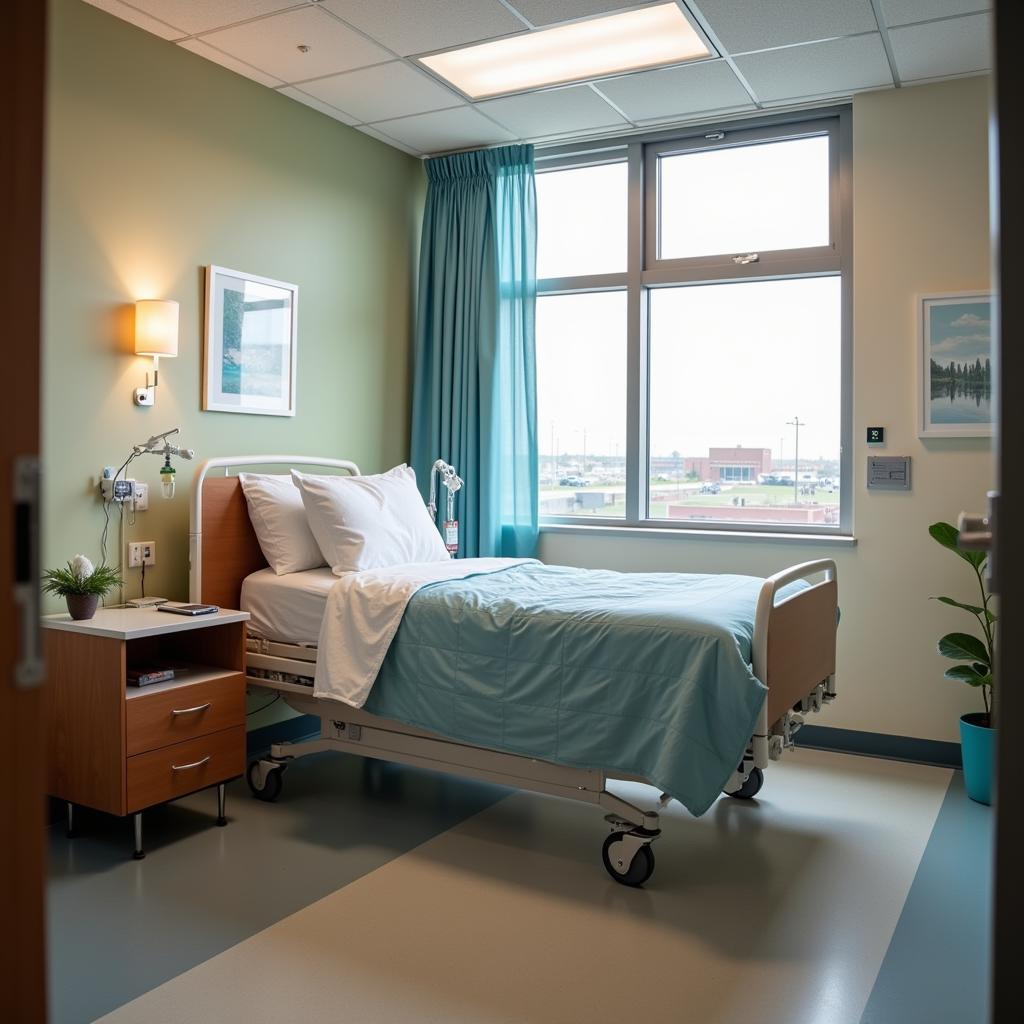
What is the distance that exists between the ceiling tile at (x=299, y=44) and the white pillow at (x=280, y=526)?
5.61 feet

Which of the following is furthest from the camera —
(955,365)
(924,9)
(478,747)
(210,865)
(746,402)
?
(746,402)

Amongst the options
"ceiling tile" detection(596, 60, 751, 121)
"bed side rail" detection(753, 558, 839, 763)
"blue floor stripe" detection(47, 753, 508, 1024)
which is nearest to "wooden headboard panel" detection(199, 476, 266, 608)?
"blue floor stripe" detection(47, 753, 508, 1024)

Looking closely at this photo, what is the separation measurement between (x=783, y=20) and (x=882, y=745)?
9.84ft

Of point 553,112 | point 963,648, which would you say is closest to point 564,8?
point 553,112

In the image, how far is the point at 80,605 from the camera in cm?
307

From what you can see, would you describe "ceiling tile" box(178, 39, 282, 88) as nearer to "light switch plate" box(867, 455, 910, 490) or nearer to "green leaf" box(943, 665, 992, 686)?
"light switch plate" box(867, 455, 910, 490)

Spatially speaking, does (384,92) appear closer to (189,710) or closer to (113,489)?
(113,489)

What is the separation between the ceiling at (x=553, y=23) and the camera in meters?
3.37

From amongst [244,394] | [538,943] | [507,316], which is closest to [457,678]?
[538,943]

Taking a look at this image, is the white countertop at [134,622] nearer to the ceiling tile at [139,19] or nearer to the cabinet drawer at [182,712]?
the cabinet drawer at [182,712]

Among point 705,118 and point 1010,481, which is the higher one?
point 705,118

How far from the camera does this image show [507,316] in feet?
16.1

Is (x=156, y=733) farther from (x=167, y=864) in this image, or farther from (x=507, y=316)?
(x=507, y=316)

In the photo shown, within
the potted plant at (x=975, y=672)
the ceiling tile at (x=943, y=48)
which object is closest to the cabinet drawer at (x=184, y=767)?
the potted plant at (x=975, y=672)
